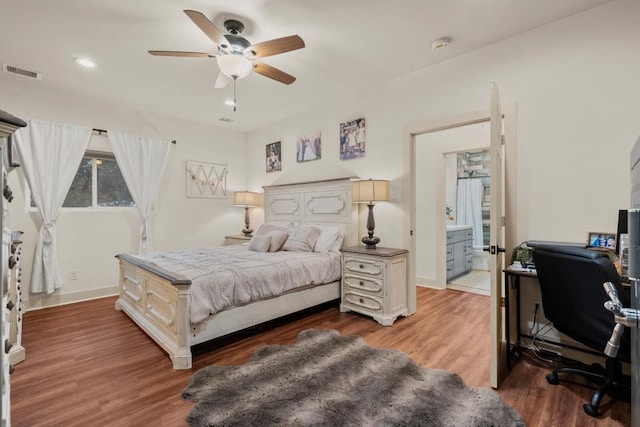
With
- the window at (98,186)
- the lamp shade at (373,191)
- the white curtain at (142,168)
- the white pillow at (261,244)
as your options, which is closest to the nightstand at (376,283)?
the lamp shade at (373,191)

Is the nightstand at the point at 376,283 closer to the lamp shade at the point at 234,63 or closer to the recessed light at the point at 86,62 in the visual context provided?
the lamp shade at the point at 234,63

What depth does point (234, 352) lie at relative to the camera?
2.49 meters

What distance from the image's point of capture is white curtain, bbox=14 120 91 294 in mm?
3488

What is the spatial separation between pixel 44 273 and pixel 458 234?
19.2ft

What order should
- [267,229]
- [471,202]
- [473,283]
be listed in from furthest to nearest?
Result: [471,202] < [473,283] < [267,229]

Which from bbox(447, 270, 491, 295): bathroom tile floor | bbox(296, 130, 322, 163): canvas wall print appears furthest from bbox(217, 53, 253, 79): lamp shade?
bbox(447, 270, 491, 295): bathroom tile floor

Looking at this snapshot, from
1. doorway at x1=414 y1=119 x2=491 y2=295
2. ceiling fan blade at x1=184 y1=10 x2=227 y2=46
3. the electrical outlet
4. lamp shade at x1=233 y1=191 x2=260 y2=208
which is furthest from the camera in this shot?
lamp shade at x1=233 y1=191 x2=260 y2=208

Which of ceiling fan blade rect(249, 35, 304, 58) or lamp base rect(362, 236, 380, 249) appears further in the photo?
lamp base rect(362, 236, 380, 249)

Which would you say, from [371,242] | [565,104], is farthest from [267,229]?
[565,104]

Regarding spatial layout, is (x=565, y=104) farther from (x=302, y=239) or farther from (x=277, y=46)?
(x=302, y=239)

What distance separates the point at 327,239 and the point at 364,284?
78 centimetres

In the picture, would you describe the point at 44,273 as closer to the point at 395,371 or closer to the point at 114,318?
the point at 114,318

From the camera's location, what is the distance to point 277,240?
146 inches

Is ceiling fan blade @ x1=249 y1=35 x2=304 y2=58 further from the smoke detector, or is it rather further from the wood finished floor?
the wood finished floor
